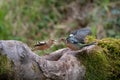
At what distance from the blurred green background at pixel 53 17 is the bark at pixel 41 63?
3767 millimetres

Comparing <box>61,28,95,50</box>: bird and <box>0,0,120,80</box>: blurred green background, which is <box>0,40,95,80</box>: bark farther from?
<box>0,0,120,80</box>: blurred green background

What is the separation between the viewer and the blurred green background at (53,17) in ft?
22.4

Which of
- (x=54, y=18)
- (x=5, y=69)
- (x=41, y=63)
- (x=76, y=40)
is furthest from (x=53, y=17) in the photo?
(x=5, y=69)

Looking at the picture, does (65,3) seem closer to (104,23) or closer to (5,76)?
(104,23)

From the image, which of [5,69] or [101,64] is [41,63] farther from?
[101,64]

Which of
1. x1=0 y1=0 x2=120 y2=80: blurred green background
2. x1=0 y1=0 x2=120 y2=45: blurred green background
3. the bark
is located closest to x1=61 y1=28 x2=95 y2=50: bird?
the bark

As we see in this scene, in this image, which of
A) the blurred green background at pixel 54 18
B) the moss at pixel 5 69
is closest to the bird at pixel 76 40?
the moss at pixel 5 69

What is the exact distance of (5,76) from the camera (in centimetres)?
252

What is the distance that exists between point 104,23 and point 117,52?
3.91 metres

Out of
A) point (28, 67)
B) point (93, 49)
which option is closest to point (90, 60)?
point (93, 49)

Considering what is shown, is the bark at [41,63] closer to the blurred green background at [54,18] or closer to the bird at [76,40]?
the bird at [76,40]

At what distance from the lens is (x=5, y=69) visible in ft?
8.23

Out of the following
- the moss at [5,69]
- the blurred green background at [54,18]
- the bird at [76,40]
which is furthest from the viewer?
Answer: the blurred green background at [54,18]

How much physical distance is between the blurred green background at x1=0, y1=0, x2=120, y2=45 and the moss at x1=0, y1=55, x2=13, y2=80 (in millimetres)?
4099
